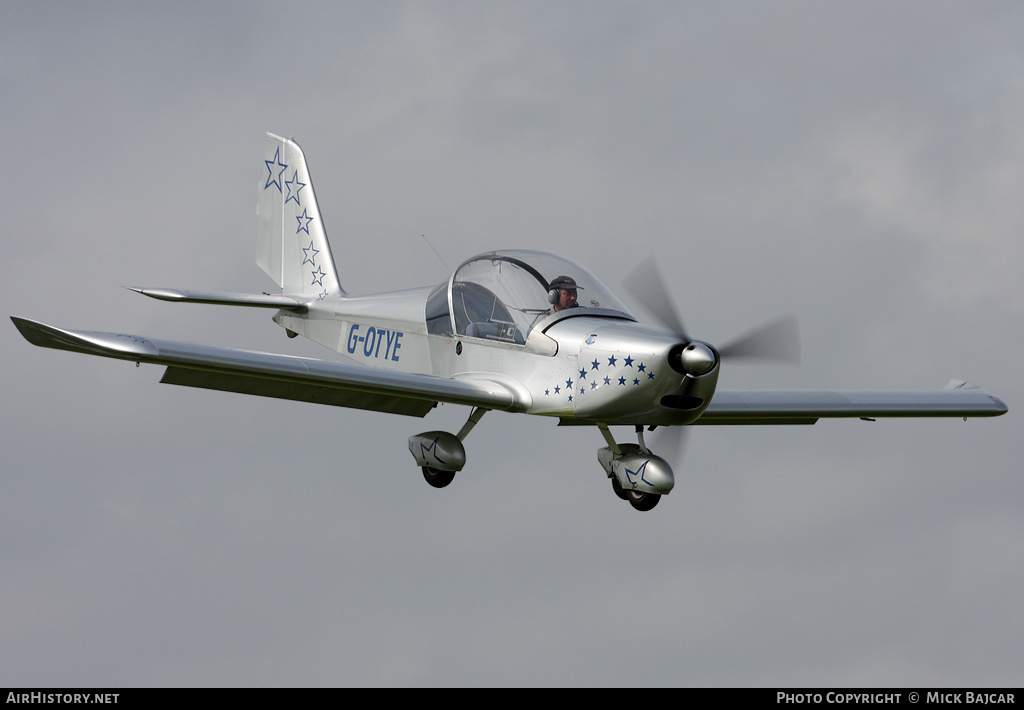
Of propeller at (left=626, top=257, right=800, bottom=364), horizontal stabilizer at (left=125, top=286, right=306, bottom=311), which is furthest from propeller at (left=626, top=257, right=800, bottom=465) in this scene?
horizontal stabilizer at (left=125, top=286, right=306, bottom=311)

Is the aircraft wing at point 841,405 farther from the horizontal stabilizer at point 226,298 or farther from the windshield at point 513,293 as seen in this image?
the horizontal stabilizer at point 226,298

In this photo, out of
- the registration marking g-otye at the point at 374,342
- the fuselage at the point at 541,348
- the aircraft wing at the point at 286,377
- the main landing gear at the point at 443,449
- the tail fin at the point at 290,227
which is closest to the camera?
the aircraft wing at the point at 286,377

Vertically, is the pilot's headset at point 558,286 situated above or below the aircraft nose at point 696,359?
above

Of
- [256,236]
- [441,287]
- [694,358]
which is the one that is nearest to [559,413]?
[694,358]

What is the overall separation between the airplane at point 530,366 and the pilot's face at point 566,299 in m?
0.01

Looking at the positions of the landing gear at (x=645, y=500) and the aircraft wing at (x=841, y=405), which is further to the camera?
the aircraft wing at (x=841, y=405)

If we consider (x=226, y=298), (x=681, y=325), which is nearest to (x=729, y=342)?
(x=681, y=325)

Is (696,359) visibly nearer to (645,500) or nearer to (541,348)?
(541,348)

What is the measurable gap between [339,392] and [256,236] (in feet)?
25.7

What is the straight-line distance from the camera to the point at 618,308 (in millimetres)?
14336

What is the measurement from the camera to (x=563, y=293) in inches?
565

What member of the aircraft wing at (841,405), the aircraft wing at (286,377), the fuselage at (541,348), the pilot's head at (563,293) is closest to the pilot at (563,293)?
the pilot's head at (563,293)

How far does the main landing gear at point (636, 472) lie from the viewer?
45.3ft

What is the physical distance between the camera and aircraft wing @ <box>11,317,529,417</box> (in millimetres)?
12031
